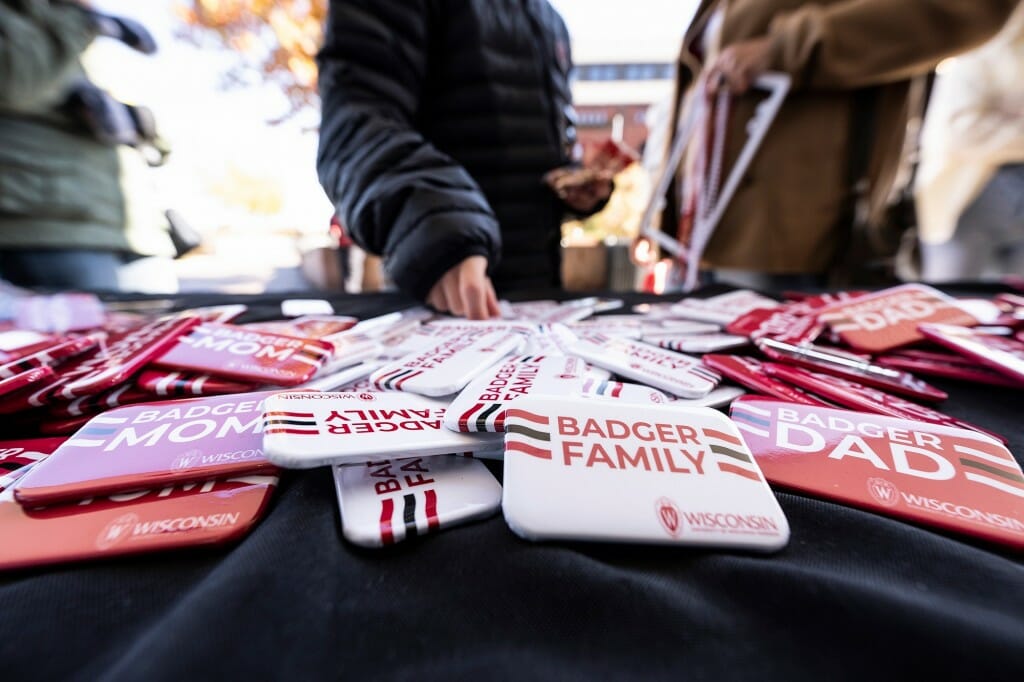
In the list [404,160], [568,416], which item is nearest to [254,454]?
[568,416]

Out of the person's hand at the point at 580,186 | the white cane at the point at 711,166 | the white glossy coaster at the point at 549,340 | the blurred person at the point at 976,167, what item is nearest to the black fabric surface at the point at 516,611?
the white glossy coaster at the point at 549,340

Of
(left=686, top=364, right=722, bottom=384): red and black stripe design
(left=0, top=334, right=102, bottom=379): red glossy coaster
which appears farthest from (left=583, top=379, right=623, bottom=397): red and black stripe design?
(left=0, top=334, right=102, bottom=379): red glossy coaster

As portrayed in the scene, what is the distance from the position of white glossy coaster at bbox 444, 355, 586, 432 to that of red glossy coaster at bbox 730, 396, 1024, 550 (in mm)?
161

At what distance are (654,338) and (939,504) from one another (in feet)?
1.29

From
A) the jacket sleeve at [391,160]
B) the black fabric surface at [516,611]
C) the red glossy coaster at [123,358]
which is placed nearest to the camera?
the black fabric surface at [516,611]

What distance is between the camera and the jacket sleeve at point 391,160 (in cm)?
79

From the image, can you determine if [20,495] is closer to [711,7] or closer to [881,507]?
[881,507]

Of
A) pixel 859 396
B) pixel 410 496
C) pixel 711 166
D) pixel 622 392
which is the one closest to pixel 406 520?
pixel 410 496

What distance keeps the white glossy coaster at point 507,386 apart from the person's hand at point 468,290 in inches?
10.7

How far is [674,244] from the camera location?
1.48m

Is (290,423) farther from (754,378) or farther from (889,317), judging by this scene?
(889,317)

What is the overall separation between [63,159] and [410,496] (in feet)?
5.06

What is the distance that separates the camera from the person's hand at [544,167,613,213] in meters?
1.18

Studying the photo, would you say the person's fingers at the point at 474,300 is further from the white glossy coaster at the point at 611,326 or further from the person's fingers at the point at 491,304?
the white glossy coaster at the point at 611,326
